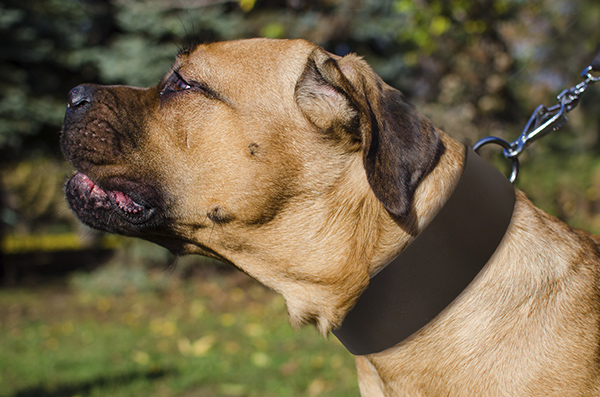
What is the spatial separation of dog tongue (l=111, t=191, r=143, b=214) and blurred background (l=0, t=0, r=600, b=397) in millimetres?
3135

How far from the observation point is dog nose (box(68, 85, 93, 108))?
8.95ft

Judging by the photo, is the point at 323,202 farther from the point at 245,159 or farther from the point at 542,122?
the point at 542,122

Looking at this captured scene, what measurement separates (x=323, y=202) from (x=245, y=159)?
0.44 m

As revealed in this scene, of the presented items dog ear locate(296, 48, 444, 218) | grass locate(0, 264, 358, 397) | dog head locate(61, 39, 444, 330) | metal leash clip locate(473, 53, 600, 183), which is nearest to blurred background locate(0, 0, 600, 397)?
grass locate(0, 264, 358, 397)

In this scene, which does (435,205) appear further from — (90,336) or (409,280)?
(90,336)

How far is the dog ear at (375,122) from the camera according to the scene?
214 cm

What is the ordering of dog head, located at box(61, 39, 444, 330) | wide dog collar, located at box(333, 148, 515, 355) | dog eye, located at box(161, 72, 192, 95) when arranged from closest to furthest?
wide dog collar, located at box(333, 148, 515, 355) < dog head, located at box(61, 39, 444, 330) < dog eye, located at box(161, 72, 192, 95)

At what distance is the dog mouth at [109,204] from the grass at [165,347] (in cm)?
247

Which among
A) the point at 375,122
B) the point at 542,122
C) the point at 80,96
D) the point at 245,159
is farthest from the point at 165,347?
the point at 375,122

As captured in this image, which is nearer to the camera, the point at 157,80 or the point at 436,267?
the point at 436,267

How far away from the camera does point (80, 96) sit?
2.75m

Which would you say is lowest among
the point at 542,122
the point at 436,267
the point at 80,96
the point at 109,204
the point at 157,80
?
the point at 157,80

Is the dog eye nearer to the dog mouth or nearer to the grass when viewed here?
the dog mouth

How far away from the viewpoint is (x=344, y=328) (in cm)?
237
